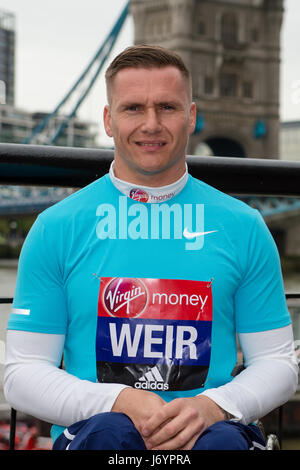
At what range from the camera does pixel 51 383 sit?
98 cm

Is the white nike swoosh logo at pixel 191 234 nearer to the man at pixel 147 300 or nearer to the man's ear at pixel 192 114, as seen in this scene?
the man at pixel 147 300

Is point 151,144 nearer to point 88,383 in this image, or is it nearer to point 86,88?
point 88,383

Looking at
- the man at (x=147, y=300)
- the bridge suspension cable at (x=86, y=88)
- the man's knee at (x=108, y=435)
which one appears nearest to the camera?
the man's knee at (x=108, y=435)

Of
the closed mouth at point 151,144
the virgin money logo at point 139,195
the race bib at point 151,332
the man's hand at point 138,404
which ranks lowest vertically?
the man's hand at point 138,404

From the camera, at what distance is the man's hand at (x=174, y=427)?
910 millimetres

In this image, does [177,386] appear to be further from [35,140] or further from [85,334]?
[35,140]

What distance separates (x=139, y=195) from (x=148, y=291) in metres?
0.17

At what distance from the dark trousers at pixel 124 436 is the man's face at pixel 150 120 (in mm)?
392

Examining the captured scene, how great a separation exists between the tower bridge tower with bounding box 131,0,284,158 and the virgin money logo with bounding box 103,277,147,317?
3297 centimetres

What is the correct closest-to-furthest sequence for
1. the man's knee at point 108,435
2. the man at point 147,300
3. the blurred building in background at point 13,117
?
the man's knee at point 108,435, the man at point 147,300, the blurred building in background at point 13,117

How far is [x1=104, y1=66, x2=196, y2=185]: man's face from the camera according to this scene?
3.51 feet

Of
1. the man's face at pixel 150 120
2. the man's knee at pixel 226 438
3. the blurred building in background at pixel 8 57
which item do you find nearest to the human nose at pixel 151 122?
the man's face at pixel 150 120

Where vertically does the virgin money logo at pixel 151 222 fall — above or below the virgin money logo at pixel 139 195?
below

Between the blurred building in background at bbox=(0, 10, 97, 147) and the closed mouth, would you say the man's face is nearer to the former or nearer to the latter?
the closed mouth
